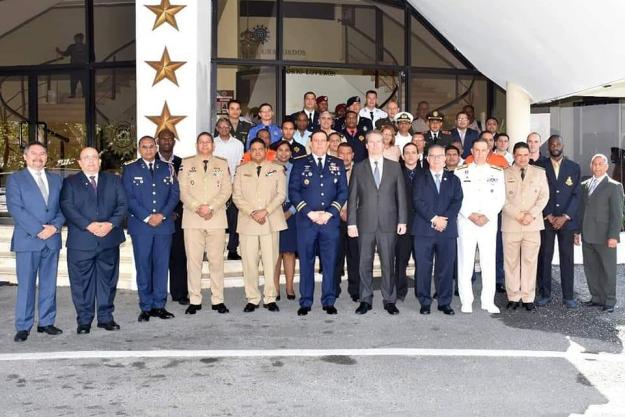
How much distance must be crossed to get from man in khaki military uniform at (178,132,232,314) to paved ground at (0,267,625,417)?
31cm

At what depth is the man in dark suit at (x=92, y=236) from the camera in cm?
654

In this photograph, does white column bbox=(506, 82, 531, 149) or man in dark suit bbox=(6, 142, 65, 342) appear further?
white column bbox=(506, 82, 531, 149)

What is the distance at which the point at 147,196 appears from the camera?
23.3 feet

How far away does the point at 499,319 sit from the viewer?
705 centimetres

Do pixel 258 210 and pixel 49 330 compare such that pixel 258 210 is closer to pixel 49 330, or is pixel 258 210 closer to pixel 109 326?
pixel 109 326

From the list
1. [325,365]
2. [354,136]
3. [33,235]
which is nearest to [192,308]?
[33,235]

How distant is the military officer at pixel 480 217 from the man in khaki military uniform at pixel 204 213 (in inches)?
90.4

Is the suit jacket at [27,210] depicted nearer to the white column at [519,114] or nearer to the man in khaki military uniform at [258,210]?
the man in khaki military uniform at [258,210]

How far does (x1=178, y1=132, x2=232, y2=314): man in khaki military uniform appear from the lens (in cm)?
726

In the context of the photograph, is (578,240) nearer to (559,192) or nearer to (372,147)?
(559,192)

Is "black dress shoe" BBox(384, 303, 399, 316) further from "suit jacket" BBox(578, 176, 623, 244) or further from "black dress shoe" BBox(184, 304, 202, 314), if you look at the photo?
"suit jacket" BBox(578, 176, 623, 244)

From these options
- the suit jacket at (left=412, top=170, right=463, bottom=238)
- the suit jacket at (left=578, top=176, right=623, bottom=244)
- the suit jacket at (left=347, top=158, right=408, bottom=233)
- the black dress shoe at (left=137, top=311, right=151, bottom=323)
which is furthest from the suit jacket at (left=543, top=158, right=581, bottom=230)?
the black dress shoe at (left=137, top=311, right=151, bottom=323)

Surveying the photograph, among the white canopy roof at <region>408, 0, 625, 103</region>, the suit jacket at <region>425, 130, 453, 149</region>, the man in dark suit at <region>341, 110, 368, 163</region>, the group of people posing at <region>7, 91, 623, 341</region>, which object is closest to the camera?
the group of people posing at <region>7, 91, 623, 341</region>

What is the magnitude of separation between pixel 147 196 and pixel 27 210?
1100 millimetres
